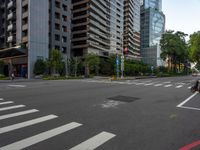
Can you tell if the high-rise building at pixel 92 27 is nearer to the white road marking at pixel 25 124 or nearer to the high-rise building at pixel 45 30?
the high-rise building at pixel 45 30

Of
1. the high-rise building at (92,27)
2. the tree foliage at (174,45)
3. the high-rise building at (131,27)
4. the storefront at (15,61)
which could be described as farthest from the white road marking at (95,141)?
the high-rise building at (131,27)

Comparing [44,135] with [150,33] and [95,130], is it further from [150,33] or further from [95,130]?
[150,33]

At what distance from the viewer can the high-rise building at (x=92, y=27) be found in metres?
71.1

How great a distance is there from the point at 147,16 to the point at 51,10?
98725 mm

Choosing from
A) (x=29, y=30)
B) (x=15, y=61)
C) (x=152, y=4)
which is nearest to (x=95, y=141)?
(x=29, y=30)

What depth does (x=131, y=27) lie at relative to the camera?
119 meters

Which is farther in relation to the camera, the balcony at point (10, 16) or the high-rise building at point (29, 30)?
the balcony at point (10, 16)

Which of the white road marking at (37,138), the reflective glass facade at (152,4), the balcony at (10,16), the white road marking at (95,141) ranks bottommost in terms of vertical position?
the white road marking at (95,141)

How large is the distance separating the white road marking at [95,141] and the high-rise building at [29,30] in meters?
44.2

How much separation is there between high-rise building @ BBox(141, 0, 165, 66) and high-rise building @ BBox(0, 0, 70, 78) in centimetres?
9067

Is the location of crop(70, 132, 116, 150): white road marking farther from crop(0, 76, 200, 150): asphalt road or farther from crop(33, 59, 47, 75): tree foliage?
crop(33, 59, 47, 75): tree foliage

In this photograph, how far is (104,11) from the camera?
279ft

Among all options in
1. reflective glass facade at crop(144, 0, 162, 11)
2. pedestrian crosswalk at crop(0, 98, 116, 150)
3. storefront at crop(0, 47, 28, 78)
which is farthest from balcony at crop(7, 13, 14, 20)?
reflective glass facade at crop(144, 0, 162, 11)

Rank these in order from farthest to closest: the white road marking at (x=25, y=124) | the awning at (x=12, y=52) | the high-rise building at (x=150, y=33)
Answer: the high-rise building at (x=150, y=33), the awning at (x=12, y=52), the white road marking at (x=25, y=124)
